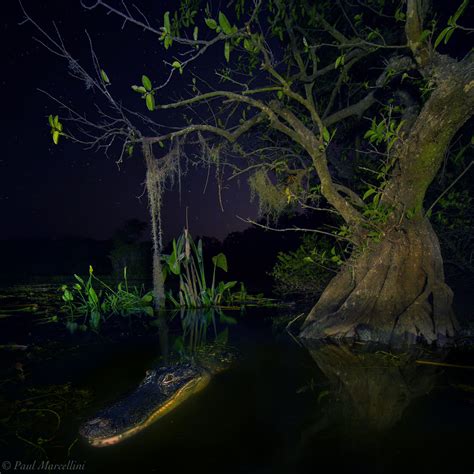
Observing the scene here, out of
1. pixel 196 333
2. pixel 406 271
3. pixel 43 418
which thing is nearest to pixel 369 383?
pixel 406 271

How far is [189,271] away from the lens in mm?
9703

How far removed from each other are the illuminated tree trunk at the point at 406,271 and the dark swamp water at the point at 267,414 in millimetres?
629

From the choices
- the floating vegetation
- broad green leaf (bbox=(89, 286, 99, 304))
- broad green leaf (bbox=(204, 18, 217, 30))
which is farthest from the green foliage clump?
the floating vegetation

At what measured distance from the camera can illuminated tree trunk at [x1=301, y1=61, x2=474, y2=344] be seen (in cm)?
559

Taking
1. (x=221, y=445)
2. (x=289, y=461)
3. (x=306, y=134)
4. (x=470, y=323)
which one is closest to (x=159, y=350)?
(x=221, y=445)

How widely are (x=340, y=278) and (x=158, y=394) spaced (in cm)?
433

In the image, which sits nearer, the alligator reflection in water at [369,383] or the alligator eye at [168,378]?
the alligator reflection in water at [369,383]

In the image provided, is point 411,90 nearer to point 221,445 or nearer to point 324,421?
point 324,421

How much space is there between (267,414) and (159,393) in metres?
1.07

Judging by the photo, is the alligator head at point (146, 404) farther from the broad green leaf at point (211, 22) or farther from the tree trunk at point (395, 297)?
the broad green leaf at point (211, 22)

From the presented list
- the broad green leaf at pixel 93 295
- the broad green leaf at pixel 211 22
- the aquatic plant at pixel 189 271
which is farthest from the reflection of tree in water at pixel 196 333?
the broad green leaf at pixel 211 22

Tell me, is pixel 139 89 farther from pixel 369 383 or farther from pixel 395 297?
pixel 395 297

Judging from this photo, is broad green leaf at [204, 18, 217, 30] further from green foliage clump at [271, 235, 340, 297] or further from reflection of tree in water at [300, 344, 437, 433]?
green foliage clump at [271, 235, 340, 297]

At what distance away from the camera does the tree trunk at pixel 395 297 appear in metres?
5.67
